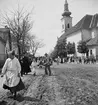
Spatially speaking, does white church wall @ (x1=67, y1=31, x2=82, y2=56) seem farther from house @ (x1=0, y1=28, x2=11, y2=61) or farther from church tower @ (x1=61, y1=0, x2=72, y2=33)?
house @ (x1=0, y1=28, x2=11, y2=61)

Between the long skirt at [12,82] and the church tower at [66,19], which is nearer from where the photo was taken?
the long skirt at [12,82]

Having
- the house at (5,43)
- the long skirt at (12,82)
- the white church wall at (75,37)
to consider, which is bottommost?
the long skirt at (12,82)

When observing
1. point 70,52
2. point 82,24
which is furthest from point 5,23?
point 82,24

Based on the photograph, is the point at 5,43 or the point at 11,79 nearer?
the point at 11,79

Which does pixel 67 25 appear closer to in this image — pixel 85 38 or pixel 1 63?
pixel 85 38

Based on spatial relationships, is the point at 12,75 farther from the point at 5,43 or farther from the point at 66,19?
the point at 66,19

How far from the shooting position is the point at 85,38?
224 ft

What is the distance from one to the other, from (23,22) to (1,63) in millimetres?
6943

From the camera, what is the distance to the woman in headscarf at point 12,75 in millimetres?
6879

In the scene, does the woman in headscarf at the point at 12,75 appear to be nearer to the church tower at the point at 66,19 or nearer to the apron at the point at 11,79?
the apron at the point at 11,79

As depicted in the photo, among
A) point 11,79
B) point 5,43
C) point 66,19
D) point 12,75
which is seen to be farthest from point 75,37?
point 11,79

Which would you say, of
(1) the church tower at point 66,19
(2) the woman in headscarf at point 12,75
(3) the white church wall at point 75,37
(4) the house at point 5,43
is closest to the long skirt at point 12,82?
(2) the woman in headscarf at point 12,75

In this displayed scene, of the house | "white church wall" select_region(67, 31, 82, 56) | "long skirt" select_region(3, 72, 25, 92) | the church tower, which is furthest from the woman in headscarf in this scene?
the church tower

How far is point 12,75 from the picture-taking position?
7004 millimetres
